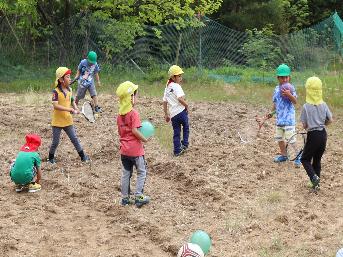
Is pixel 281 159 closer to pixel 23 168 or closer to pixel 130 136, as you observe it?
pixel 130 136

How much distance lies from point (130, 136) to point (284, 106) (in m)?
2.92

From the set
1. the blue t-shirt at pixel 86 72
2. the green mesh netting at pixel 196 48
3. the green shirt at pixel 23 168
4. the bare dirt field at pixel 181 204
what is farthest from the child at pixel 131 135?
the green mesh netting at pixel 196 48

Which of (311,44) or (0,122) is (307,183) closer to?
(0,122)

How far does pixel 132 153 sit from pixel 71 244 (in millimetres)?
1526

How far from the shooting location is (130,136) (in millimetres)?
7641

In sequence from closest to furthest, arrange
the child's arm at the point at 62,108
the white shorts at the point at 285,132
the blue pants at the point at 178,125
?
the child's arm at the point at 62,108
the white shorts at the point at 285,132
the blue pants at the point at 178,125

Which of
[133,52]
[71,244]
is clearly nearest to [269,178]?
[71,244]

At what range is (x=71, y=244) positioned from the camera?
6.58 m

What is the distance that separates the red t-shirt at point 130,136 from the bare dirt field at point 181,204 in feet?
2.39

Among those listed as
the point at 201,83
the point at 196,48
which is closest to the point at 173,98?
the point at 201,83

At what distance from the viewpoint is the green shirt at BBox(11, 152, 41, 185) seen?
8.09m

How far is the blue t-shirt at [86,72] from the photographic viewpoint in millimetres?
13367

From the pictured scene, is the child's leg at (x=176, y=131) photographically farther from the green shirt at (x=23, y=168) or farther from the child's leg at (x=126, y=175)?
the green shirt at (x=23, y=168)

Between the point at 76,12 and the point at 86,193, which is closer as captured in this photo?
the point at 86,193
